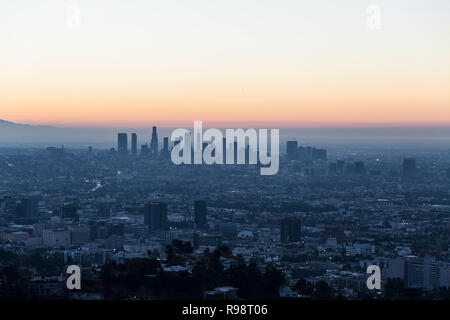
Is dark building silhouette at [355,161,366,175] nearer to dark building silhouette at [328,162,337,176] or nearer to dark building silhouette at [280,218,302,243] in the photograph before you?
dark building silhouette at [328,162,337,176]

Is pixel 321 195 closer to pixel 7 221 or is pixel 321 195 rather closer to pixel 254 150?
pixel 254 150

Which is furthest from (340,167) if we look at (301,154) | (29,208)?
(29,208)

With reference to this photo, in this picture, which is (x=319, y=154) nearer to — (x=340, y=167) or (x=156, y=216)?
(x=340, y=167)

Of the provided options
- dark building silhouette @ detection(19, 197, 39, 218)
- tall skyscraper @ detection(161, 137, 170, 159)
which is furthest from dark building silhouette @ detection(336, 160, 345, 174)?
dark building silhouette @ detection(19, 197, 39, 218)

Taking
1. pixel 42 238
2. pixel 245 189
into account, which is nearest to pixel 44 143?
pixel 245 189

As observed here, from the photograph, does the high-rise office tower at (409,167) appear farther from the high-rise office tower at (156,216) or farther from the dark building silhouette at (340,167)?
the high-rise office tower at (156,216)

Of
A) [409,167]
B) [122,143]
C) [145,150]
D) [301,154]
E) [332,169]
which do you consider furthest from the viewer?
[332,169]

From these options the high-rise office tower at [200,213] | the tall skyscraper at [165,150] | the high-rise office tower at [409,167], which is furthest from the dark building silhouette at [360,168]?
the high-rise office tower at [200,213]
